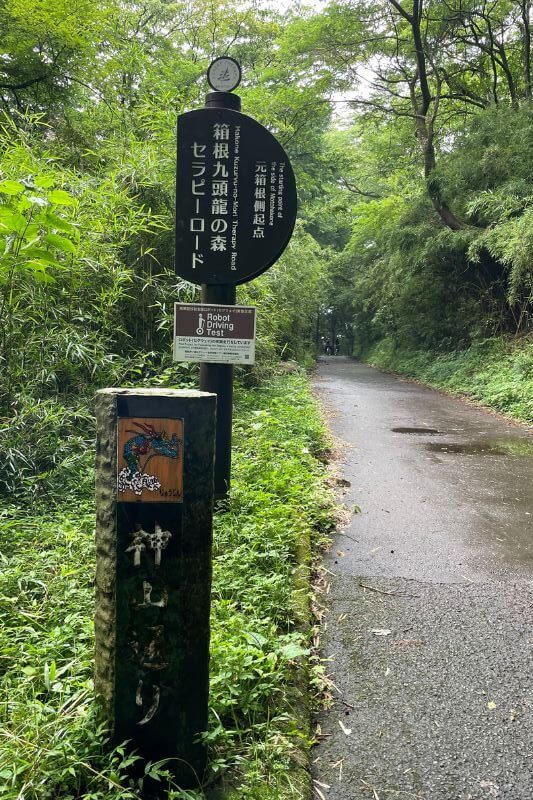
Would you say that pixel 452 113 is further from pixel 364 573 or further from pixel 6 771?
pixel 6 771

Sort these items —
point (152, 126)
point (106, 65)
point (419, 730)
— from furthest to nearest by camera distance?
point (106, 65) → point (152, 126) → point (419, 730)

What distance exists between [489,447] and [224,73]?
5.47 m

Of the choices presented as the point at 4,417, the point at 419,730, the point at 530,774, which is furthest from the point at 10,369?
the point at 530,774

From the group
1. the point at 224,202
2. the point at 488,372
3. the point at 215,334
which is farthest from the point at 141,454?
the point at 488,372

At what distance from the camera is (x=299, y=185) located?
59.1 feet

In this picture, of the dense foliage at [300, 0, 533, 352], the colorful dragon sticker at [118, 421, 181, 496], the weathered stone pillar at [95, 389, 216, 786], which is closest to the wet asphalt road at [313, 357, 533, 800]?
the weathered stone pillar at [95, 389, 216, 786]

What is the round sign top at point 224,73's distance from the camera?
4035 millimetres

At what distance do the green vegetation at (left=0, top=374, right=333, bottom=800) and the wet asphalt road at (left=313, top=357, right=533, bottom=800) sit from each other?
0.23 m

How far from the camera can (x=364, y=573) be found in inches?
144

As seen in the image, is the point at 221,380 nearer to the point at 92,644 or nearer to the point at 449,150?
the point at 92,644

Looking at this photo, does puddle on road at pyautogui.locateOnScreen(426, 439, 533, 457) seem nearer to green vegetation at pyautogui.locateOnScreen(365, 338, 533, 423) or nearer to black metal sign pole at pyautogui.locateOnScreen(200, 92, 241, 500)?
green vegetation at pyautogui.locateOnScreen(365, 338, 533, 423)

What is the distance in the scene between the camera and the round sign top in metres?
4.04

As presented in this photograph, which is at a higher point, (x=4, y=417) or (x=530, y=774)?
(x=4, y=417)

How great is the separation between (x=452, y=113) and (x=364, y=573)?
17106mm
